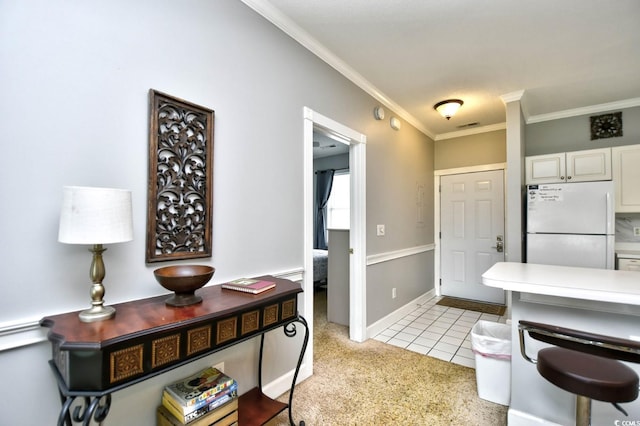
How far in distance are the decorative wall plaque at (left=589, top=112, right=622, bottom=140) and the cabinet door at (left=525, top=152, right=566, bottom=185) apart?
0.61 m

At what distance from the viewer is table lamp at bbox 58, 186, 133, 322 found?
1.02 m

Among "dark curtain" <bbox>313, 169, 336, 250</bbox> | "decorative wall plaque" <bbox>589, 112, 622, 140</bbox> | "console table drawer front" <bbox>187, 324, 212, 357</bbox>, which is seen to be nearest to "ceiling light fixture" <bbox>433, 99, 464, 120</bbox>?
"decorative wall plaque" <bbox>589, 112, 622, 140</bbox>

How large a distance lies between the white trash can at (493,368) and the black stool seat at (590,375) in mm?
Result: 742

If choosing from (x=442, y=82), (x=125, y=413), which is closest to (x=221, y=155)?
(x=125, y=413)

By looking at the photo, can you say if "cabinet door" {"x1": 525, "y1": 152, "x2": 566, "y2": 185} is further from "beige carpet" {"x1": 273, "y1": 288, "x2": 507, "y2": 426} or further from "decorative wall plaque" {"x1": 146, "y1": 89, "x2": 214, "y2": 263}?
"decorative wall plaque" {"x1": 146, "y1": 89, "x2": 214, "y2": 263}

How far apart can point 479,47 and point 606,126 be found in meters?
2.37

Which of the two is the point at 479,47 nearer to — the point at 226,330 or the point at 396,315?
the point at 226,330

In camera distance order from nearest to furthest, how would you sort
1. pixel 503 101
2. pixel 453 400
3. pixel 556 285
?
pixel 556 285, pixel 453 400, pixel 503 101

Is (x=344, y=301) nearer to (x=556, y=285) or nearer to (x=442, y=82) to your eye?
(x=556, y=285)

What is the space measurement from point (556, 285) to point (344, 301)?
2.31 m

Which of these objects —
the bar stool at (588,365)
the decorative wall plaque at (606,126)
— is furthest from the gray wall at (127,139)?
the decorative wall plaque at (606,126)

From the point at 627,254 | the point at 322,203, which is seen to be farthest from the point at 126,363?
the point at 322,203

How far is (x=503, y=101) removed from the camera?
3443 mm

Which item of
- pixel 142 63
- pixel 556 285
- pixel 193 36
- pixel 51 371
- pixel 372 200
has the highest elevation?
pixel 193 36
